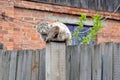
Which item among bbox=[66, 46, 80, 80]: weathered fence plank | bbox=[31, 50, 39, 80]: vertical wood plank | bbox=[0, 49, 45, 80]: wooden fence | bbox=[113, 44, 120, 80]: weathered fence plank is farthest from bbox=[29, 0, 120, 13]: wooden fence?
bbox=[113, 44, 120, 80]: weathered fence plank

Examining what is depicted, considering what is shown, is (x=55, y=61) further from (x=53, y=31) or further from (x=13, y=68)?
(x=13, y=68)

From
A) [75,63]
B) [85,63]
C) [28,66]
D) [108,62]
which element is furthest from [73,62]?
[28,66]

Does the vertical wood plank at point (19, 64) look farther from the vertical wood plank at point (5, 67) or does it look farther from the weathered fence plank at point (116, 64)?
the weathered fence plank at point (116, 64)

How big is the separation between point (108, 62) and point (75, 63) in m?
0.36

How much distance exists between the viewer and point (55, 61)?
2.84 metres

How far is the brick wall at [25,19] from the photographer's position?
21.0 feet

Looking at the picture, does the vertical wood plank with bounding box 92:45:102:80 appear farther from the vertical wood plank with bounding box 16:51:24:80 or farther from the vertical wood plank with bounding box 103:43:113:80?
the vertical wood plank with bounding box 16:51:24:80

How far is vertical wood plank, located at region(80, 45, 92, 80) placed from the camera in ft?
9.41

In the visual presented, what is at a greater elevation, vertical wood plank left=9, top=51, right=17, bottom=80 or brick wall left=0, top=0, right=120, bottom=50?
brick wall left=0, top=0, right=120, bottom=50

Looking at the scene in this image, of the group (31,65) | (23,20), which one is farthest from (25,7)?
(31,65)

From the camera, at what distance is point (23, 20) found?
671cm

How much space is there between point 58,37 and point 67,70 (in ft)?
1.20

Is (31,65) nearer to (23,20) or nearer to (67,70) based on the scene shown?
(67,70)

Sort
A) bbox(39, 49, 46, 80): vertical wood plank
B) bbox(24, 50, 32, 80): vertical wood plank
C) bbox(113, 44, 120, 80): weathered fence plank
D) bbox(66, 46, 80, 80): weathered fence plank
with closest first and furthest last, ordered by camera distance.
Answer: bbox(113, 44, 120, 80): weathered fence plank
bbox(66, 46, 80, 80): weathered fence plank
bbox(39, 49, 46, 80): vertical wood plank
bbox(24, 50, 32, 80): vertical wood plank
